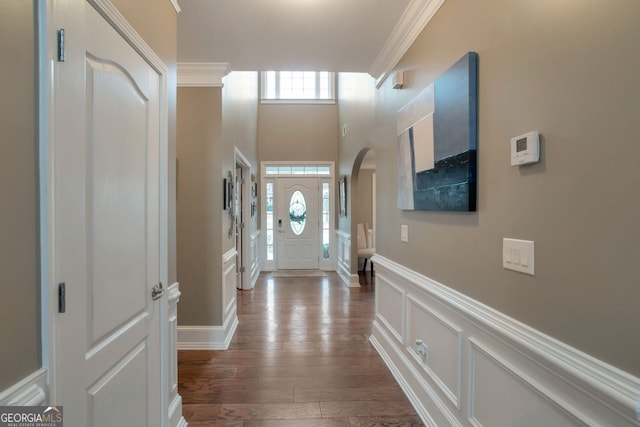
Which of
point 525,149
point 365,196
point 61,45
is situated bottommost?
point 525,149

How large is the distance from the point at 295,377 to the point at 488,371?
61.1 inches

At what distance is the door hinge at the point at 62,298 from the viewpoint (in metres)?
0.90

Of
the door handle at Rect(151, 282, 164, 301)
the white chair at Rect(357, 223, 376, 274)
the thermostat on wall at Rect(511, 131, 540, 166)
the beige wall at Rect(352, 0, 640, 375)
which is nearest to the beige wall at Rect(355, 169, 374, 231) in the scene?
the white chair at Rect(357, 223, 376, 274)

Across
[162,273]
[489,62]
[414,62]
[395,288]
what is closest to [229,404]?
[162,273]

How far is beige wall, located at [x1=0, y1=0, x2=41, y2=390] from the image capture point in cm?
74

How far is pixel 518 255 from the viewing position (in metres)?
1.21

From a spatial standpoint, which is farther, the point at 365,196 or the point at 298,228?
the point at 365,196

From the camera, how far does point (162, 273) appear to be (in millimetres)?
1636

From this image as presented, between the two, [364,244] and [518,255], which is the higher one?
[518,255]

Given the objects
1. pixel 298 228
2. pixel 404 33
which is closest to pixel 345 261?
pixel 298 228

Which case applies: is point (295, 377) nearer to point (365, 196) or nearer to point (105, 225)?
point (105, 225)

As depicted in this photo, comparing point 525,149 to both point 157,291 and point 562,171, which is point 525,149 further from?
point 157,291

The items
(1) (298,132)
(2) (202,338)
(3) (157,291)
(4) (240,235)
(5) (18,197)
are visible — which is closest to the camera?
(5) (18,197)

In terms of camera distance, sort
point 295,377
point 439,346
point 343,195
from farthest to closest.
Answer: point 343,195
point 295,377
point 439,346
